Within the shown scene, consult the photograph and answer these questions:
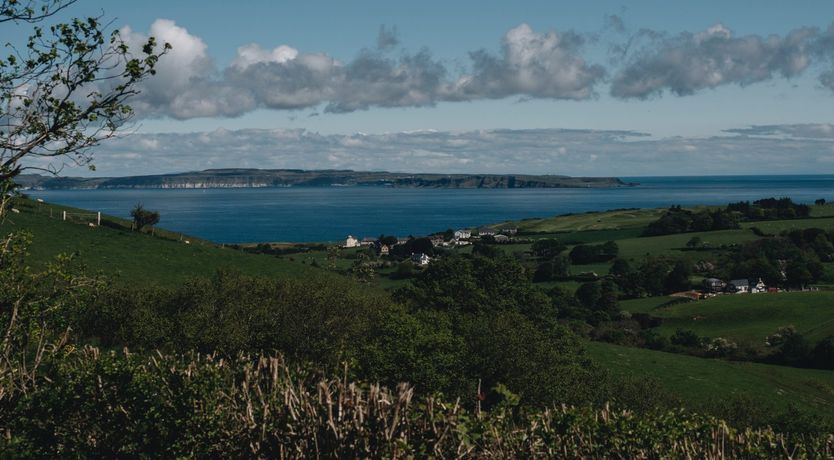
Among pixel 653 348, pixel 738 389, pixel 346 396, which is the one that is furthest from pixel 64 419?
pixel 653 348

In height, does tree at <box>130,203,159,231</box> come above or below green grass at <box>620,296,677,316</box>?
above

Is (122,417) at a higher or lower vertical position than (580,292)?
higher

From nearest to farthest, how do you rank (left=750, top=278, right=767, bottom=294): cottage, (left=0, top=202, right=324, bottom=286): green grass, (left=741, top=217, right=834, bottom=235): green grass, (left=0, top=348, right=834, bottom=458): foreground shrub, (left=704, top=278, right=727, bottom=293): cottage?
1. (left=0, top=348, right=834, bottom=458): foreground shrub
2. (left=0, top=202, right=324, bottom=286): green grass
3. (left=704, top=278, right=727, bottom=293): cottage
4. (left=750, top=278, right=767, bottom=294): cottage
5. (left=741, top=217, right=834, bottom=235): green grass

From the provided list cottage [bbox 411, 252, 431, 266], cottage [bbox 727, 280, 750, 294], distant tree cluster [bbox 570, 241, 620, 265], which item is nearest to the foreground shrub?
cottage [bbox 727, 280, 750, 294]

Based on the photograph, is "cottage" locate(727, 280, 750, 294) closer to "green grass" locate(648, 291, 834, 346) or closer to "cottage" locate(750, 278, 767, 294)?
"cottage" locate(750, 278, 767, 294)

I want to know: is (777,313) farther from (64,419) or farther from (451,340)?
(64,419)

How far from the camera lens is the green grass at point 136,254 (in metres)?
72.9

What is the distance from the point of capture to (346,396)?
1502 centimetres

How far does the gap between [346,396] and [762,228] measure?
19720cm

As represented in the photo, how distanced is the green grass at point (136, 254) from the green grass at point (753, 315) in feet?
188

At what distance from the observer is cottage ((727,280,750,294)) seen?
5332 inches

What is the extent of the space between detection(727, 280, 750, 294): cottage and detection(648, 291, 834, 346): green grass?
15649 mm

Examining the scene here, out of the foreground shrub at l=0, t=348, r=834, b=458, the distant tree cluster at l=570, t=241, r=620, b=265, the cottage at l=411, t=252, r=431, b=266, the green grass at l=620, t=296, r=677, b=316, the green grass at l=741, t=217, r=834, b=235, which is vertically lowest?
the green grass at l=620, t=296, r=677, b=316

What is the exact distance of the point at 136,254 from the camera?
8031 cm
